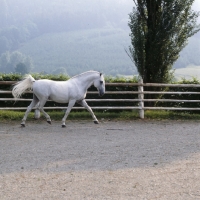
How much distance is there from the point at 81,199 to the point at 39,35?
13501cm

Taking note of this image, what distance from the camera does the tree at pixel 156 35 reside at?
1380 centimetres

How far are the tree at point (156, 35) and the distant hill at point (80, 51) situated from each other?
7022 centimetres

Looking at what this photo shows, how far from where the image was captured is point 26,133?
969cm

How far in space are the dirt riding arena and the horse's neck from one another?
1135mm

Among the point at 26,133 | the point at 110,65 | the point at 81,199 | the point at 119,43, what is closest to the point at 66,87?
the point at 26,133

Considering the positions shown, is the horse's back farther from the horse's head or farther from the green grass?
the green grass

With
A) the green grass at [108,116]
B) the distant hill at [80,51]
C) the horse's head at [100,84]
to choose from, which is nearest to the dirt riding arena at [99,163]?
the horse's head at [100,84]

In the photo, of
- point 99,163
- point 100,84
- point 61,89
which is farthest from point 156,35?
point 99,163

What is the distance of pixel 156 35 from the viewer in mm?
13758

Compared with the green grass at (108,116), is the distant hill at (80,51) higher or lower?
higher

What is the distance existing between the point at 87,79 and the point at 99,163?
15.4 feet

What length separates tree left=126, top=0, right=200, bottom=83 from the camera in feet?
45.3

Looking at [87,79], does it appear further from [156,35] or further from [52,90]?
[156,35]

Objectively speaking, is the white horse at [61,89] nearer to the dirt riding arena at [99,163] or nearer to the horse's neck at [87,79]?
the horse's neck at [87,79]
